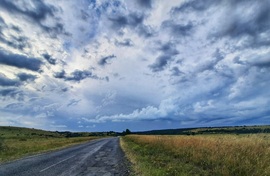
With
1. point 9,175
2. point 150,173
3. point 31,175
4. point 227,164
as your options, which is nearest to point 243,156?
point 227,164

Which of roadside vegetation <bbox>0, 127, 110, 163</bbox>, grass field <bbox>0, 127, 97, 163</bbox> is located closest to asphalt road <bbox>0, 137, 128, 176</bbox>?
roadside vegetation <bbox>0, 127, 110, 163</bbox>

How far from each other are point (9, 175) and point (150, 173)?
22.8 feet

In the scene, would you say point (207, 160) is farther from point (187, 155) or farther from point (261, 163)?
point (261, 163)

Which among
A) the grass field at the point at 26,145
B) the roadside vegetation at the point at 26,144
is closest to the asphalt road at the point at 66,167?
the roadside vegetation at the point at 26,144

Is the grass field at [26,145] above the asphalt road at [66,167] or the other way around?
above

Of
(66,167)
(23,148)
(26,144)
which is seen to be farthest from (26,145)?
(66,167)

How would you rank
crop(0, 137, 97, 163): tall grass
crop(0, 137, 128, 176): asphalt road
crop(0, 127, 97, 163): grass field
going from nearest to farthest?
crop(0, 137, 128, 176): asphalt road → crop(0, 137, 97, 163): tall grass → crop(0, 127, 97, 163): grass field

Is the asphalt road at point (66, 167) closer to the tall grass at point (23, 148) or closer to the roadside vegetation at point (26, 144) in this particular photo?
the roadside vegetation at point (26, 144)

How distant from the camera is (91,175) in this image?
13.7 m

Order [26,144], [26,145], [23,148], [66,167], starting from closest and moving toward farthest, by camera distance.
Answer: [66,167]
[23,148]
[26,145]
[26,144]

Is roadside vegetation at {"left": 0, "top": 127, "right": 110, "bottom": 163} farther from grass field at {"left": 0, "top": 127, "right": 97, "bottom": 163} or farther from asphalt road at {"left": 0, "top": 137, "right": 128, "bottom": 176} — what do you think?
asphalt road at {"left": 0, "top": 137, "right": 128, "bottom": 176}

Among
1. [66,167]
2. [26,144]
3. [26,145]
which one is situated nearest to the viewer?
[66,167]

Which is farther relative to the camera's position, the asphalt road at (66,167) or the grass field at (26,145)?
the grass field at (26,145)

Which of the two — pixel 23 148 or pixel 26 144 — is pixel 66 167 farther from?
pixel 26 144
